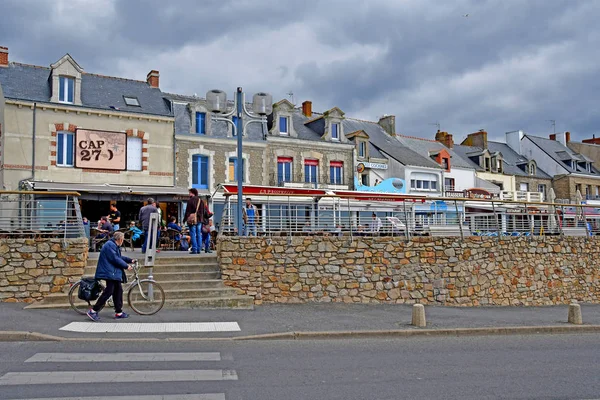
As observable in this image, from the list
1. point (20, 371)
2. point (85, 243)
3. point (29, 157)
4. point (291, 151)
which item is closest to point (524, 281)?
point (85, 243)

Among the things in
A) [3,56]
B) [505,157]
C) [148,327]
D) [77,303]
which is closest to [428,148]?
[505,157]

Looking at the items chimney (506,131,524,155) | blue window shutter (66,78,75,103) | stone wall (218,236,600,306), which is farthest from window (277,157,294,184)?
chimney (506,131,524,155)

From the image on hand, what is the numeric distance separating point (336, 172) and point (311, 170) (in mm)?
1747

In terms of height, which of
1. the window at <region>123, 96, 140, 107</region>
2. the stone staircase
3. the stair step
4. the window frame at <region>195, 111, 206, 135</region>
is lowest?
the stair step

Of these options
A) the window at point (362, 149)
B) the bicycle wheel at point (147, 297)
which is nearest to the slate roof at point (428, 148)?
the window at point (362, 149)

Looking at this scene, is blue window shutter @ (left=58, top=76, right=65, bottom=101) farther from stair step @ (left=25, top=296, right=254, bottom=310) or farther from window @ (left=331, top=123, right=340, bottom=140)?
stair step @ (left=25, top=296, right=254, bottom=310)

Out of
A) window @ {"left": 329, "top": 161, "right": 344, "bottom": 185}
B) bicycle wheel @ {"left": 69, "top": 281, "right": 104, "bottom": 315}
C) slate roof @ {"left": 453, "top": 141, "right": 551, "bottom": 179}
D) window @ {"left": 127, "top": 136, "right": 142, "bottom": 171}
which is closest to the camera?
bicycle wheel @ {"left": 69, "top": 281, "right": 104, "bottom": 315}

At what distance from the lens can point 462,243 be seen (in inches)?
594

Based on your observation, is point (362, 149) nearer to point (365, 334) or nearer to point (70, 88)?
point (70, 88)

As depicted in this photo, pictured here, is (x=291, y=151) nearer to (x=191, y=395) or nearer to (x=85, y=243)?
(x=85, y=243)

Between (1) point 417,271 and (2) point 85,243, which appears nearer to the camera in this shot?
(2) point 85,243

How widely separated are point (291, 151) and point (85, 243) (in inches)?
732

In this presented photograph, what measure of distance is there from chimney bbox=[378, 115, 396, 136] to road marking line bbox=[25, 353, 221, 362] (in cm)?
3371

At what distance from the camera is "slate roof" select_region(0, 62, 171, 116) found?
924 inches
